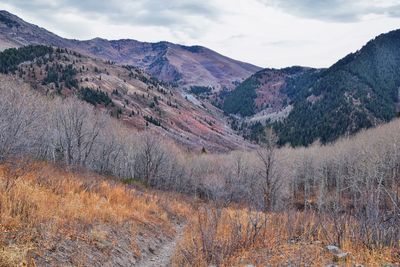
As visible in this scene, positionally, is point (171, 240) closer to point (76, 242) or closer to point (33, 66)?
point (76, 242)

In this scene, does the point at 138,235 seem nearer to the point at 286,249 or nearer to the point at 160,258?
the point at 160,258

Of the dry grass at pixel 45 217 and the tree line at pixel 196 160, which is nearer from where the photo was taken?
the dry grass at pixel 45 217

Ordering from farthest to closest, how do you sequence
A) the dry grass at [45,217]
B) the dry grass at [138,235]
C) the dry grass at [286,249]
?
the dry grass at [45,217], the dry grass at [138,235], the dry grass at [286,249]

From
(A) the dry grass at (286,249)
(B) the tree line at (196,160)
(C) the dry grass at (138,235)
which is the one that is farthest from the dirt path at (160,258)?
(B) the tree line at (196,160)

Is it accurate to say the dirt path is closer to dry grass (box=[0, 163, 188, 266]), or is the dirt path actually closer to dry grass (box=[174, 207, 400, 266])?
dry grass (box=[0, 163, 188, 266])

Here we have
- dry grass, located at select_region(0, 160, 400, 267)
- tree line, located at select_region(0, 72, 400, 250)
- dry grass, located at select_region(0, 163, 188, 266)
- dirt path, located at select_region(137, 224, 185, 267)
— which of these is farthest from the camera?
tree line, located at select_region(0, 72, 400, 250)

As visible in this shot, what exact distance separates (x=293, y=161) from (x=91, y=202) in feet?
280

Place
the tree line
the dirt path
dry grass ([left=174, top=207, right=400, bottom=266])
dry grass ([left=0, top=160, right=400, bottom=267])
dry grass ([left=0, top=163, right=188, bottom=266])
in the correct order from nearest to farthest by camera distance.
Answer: dry grass ([left=174, top=207, right=400, bottom=266]), dry grass ([left=0, top=160, right=400, bottom=267]), dry grass ([left=0, top=163, right=188, bottom=266]), the dirt path, the tree line

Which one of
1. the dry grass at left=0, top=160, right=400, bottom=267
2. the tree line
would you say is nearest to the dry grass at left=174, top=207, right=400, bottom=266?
the dry grass at left=0, top=160, right=400, bottom=267

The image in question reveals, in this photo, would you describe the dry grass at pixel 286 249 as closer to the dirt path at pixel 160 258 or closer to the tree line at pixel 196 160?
the dirt path at pixel 160 258

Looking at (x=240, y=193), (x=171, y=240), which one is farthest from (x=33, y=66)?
(x=171, y=240)

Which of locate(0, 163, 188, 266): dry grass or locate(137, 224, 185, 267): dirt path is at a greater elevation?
locate(0, 163, 188, 266): dry grass

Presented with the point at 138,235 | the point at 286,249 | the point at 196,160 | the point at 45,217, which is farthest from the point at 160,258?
the point at 196,160

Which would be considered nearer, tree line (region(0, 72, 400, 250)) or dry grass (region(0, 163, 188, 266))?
dry grass (region(0, 163, 188, 266))
